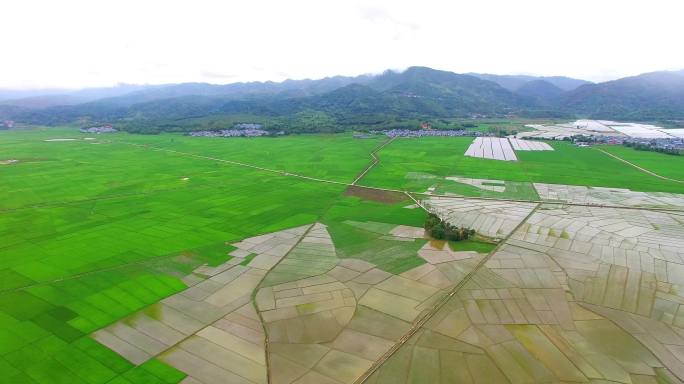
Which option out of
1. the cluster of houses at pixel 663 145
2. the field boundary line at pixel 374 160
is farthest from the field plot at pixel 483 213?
the cluster of houses at pixel 663 145

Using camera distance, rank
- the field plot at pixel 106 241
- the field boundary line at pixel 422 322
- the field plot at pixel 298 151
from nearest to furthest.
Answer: the field boundary line at pixel 422 322, the field plot at pixel 106 241, the field plot at pixel 298 151

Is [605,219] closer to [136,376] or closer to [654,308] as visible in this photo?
[654,308]

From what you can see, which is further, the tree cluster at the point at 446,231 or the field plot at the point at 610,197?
the field plot at the point at 610,197

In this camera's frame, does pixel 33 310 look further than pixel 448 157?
No

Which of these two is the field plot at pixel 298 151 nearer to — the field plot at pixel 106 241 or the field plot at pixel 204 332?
the field plot at pixel 106 241

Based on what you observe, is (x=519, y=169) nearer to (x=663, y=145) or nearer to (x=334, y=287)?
(x=334, y=287)

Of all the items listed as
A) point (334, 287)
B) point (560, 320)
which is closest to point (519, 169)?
point (560, 320)

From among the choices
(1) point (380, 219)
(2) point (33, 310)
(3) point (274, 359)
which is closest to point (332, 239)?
(1) point (380, 219)

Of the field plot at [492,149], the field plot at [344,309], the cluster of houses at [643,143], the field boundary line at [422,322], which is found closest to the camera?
the field boundary line at [422,322]
